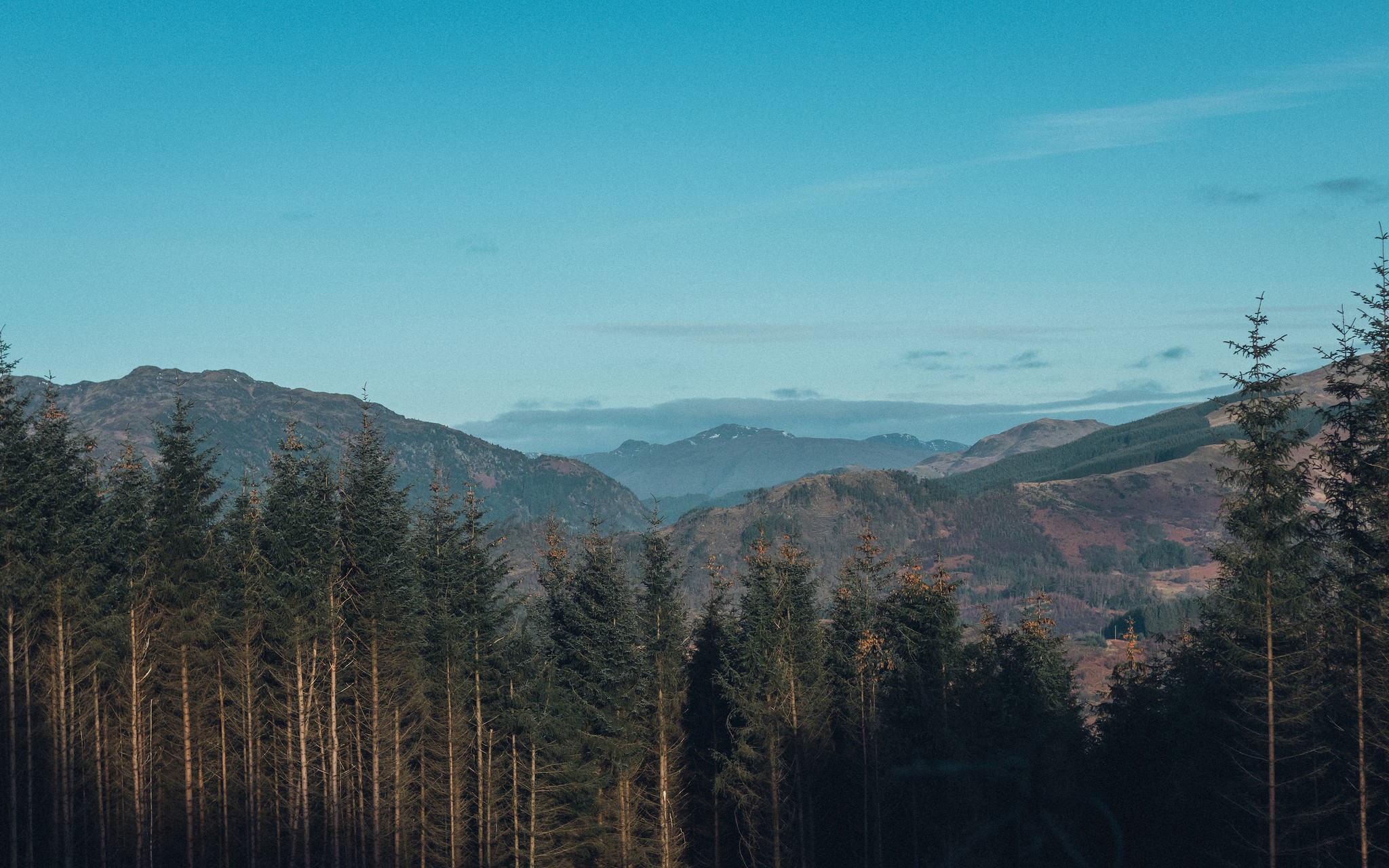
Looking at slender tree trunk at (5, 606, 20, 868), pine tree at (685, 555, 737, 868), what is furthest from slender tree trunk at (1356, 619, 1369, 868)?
slender tree trunk at (5, 606, 20, 868)

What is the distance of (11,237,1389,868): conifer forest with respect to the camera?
38156 mm

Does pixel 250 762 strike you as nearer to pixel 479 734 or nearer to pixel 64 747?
pixel 64 747

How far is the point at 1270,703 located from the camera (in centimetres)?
3512

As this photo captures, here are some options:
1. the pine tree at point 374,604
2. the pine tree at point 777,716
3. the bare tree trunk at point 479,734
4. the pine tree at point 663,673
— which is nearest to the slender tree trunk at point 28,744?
the pine tree at point 374,604

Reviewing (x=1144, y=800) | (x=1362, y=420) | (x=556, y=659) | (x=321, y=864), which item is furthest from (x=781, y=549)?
(x=1362, y=420)

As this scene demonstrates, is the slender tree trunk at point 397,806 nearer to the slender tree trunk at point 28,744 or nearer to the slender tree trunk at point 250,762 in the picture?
the slender tree trunk at point 250,762

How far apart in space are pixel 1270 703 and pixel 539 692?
2815 centimetres

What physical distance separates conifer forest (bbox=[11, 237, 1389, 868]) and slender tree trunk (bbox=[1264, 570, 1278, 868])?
118mm

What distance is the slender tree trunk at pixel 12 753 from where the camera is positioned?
1666 inches

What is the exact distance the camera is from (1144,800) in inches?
2254

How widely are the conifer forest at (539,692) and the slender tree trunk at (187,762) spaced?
0.87 feet

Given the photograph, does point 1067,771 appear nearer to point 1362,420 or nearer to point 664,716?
point 664,716

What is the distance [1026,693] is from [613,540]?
22717mm

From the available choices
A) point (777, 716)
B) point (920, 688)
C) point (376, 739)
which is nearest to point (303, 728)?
point (376, 739)
